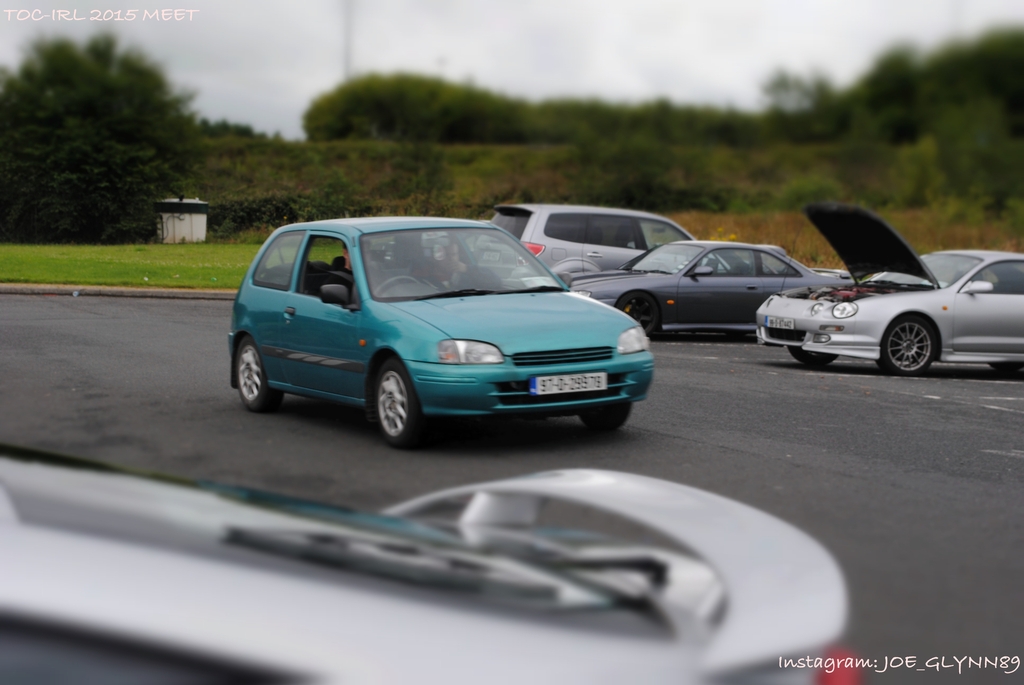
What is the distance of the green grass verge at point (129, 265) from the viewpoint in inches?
939

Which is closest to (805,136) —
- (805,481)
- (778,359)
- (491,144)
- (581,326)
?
(778,359)

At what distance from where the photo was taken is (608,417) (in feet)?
29.7

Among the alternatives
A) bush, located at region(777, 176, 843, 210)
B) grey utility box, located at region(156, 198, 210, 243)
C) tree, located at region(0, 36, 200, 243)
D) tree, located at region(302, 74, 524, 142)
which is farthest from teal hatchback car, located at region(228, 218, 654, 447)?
tree, located at region(302, 74, 524, 142)

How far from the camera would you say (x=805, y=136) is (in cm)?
1429

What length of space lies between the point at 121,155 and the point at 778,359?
25307 millimetres

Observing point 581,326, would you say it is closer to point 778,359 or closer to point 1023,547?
point 1023,547

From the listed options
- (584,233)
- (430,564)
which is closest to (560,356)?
(430,564)

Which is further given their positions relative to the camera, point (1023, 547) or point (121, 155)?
point (121, 155)

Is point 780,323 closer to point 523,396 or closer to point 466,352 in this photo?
point 523,396

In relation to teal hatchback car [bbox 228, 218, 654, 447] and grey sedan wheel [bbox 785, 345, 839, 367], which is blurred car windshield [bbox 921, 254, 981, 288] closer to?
grey sedan wheel [bbox 785, 345, 839, 367]

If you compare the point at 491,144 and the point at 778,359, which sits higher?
the point at 491,144

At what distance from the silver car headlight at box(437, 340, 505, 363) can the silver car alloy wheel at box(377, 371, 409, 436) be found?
0.40m

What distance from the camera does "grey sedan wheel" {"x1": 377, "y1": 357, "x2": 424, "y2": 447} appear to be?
8031 millimetres

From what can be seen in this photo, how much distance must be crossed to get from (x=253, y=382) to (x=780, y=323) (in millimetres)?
7036
